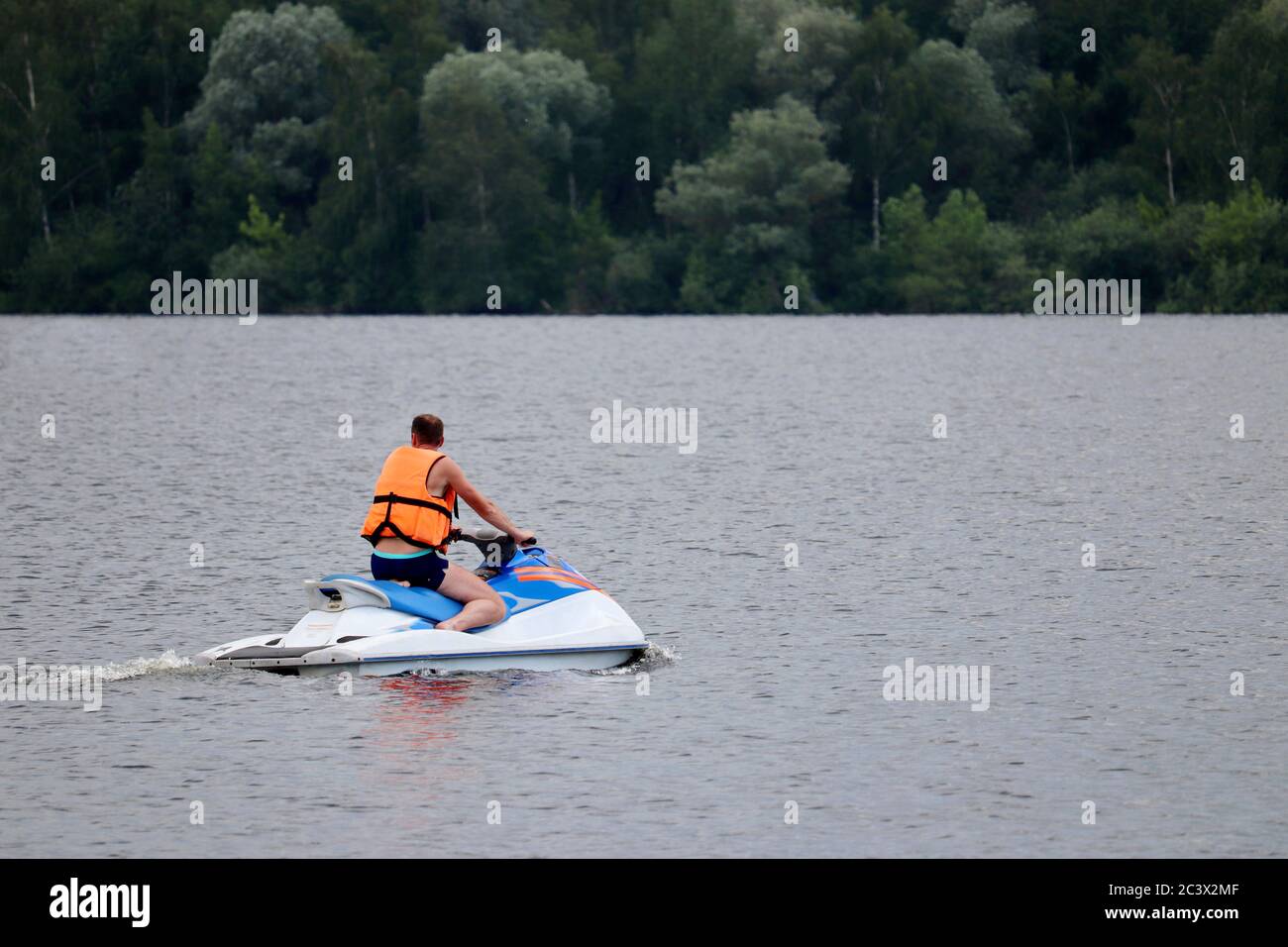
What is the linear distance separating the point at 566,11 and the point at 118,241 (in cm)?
2415

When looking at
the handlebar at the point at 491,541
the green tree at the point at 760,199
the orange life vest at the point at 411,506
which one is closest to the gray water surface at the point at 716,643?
the handlebar at the point at 491,541

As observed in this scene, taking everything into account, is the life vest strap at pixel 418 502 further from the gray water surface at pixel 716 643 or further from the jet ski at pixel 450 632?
the gray water surface at pixel 716 643

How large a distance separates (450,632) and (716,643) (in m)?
3.34

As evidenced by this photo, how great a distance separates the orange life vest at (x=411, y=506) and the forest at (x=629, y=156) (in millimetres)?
71939

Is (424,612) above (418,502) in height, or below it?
below

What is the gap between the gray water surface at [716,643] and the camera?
13578mm

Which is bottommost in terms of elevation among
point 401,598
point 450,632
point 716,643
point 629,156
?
point 716,643

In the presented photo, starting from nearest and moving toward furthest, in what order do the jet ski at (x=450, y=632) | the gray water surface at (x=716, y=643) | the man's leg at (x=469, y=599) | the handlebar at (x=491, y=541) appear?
the gray water surface at (x=716, y=643) → the jet ski at (x=450, y=632) → the man's leg at (x=469, y=599) → the handlebar at (x=491, y=541)

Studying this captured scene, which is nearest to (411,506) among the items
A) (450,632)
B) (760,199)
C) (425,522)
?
(425,522)

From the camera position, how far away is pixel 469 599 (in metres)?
17.1

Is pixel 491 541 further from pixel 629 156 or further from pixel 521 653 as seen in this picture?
pixel 629 156

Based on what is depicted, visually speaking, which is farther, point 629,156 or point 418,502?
point 629,156

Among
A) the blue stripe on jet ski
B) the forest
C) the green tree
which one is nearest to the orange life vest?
the blue stripe on jet ski
